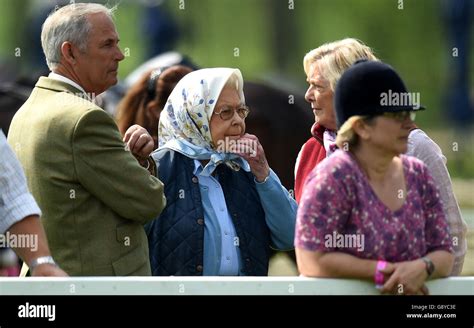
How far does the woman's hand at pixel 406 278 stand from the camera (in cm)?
350

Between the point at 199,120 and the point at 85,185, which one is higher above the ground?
the point at 199,120

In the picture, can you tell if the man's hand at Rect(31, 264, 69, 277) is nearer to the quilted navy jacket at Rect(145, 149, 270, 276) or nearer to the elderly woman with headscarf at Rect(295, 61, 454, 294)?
the quilted navy jacket at Rect(145, 149, 270, 276)

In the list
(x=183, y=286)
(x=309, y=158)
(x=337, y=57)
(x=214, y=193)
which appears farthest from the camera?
(x=309, y=158)

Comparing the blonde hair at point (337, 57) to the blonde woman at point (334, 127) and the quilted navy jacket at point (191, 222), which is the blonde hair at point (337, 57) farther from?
the quilted navy jacket at point (191, 222)

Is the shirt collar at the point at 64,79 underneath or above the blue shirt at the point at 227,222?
above

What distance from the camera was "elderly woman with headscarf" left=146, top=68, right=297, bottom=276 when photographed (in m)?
4.11

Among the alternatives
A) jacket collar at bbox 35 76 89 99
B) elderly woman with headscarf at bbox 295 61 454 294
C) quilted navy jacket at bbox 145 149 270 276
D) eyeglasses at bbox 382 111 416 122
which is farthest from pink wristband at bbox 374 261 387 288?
jacket collar at bbox 35 76 89 99

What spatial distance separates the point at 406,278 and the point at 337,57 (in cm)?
115

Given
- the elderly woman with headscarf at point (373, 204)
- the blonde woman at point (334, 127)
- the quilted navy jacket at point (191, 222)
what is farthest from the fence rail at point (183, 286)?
the blonde woman at point (334, 127)

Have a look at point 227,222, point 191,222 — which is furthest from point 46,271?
point 227,222

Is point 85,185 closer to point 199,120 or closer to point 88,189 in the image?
point 88,189

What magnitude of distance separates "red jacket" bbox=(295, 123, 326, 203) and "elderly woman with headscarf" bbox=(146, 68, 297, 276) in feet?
1.20

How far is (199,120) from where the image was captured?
4215 millimetres
